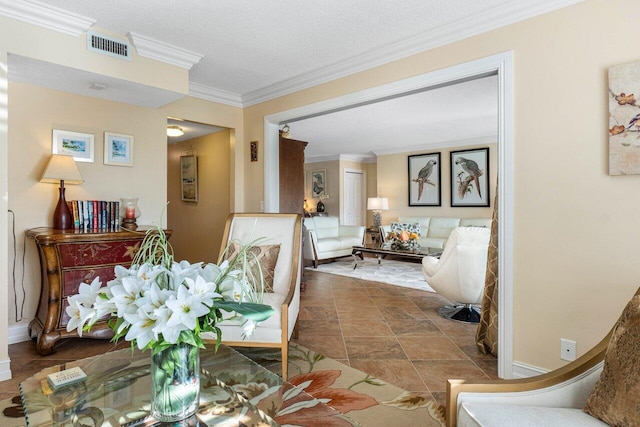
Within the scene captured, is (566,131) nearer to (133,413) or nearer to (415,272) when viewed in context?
(133,413)

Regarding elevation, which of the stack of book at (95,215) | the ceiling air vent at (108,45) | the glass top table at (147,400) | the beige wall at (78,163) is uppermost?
the ceiling air vent at (108,45)

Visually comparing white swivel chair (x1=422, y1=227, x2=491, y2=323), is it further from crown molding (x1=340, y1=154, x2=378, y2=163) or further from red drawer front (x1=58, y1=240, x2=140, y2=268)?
crown molding (x1=340, y1=154, x2=378, y2=163)

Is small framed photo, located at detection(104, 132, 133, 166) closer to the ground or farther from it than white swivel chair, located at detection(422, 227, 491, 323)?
farther from it

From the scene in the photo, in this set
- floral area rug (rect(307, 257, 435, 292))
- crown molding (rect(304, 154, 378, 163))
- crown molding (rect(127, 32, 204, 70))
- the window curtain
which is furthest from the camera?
crown molding (rect(304, 154, 378, 163))

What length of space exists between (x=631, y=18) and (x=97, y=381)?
3.17m

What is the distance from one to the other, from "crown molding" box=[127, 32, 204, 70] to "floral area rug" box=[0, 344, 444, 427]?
8.31 ft

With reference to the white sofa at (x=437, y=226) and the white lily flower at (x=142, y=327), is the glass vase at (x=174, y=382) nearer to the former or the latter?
the white lily flower at (x=142, y=327)

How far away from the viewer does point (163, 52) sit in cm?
298

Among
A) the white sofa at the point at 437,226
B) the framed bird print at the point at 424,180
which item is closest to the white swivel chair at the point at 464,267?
the white sofa at the point at 437,226

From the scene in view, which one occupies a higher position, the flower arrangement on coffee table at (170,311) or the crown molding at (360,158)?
the crown molding at (360,158)

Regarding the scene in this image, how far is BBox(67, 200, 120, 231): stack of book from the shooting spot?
3.04m

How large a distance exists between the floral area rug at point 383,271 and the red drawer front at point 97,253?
10.7 ft

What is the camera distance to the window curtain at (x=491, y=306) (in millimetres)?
2545

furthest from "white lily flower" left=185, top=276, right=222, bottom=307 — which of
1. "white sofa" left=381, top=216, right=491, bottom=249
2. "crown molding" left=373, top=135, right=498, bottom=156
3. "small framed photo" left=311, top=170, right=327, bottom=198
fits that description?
"small framed photo" left=311, top=170, right=327, bottom=198
